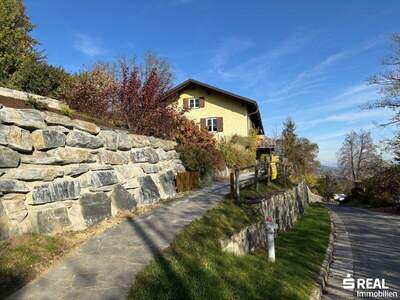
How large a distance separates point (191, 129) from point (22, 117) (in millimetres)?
13017

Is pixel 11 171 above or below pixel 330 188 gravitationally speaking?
above

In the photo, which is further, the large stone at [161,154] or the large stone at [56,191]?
the large stone at [161,154]

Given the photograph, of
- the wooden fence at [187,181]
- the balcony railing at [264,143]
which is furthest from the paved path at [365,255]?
the balcony railing at [264,143]

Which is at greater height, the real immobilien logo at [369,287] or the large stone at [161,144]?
the large stone at [161,144]

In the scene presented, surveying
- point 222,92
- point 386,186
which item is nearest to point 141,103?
point 222,92

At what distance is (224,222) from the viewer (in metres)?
8.62

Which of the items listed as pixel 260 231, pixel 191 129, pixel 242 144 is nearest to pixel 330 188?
pixel 242 144

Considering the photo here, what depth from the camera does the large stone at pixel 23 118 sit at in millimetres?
6434

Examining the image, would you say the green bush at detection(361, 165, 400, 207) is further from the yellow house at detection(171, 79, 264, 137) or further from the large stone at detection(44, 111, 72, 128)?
the large stone at detection(44, 111, 72, 128)

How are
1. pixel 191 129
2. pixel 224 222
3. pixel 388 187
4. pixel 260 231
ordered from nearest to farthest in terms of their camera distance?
1. pixel 224 222
2. pixel 260 231
3. pixel 191 129
4. pixel 388 187

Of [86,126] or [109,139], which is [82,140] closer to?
[86,126]

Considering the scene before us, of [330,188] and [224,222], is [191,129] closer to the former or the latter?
[224,222]

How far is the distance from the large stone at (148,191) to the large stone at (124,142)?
1.02m

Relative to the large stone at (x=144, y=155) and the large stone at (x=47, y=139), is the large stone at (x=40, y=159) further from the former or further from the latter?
the large stone at (x=144, y=155)
